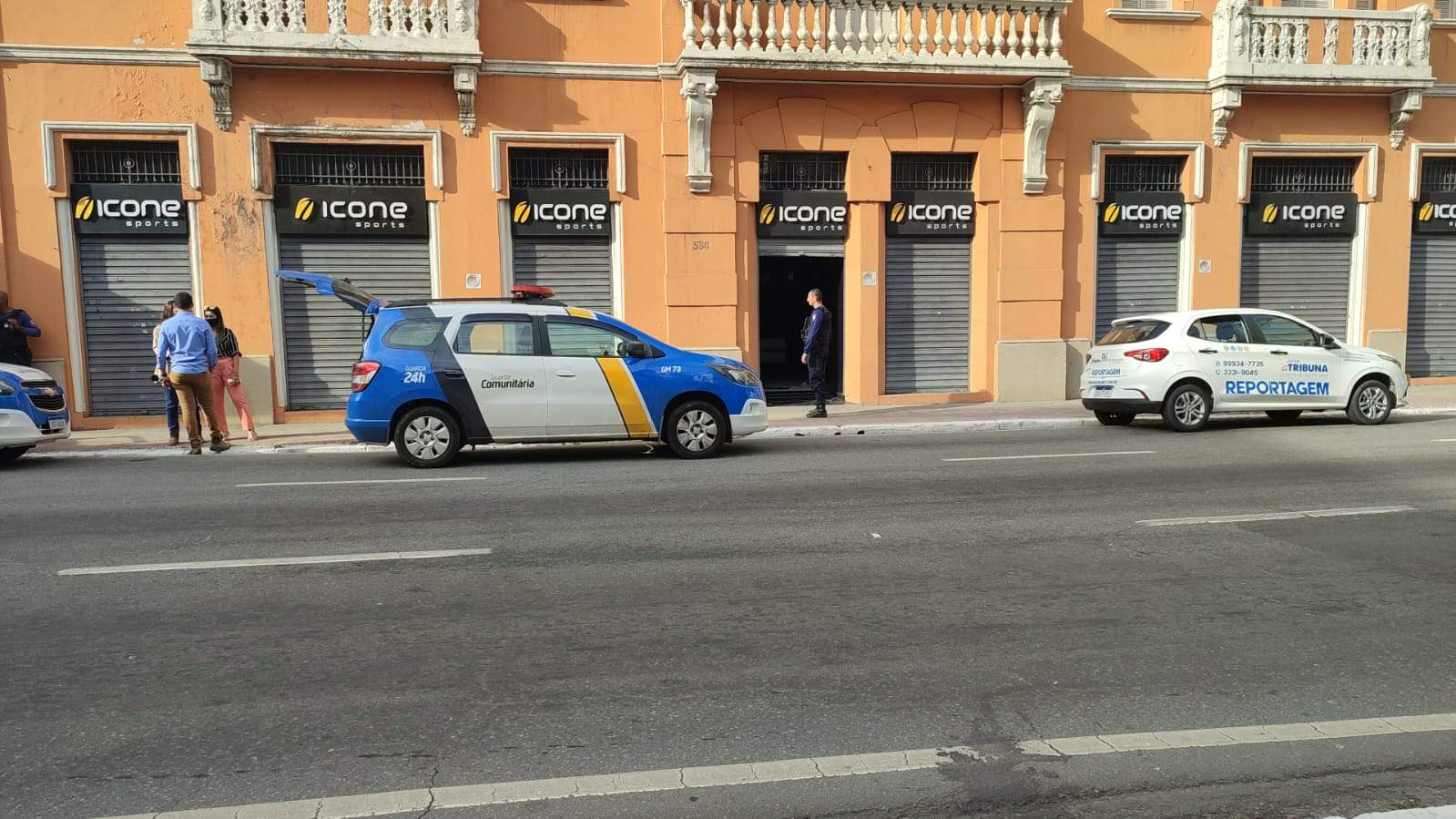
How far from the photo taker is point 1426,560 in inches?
248

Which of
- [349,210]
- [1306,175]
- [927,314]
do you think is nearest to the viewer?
[349,210]

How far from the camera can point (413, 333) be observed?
35.0ft

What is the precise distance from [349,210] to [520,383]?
670 centimetres

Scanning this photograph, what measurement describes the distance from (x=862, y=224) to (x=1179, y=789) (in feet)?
46.4

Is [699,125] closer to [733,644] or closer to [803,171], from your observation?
[803,171]

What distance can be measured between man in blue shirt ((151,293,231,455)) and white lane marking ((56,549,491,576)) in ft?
20.1

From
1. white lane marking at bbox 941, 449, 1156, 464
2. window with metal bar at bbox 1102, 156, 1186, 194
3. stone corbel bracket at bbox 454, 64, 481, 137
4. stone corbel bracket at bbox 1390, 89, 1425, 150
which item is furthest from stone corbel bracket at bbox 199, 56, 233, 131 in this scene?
stone corbel bracket at bbox 1390, 89, 1425, 150

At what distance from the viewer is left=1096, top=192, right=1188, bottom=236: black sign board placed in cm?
1766

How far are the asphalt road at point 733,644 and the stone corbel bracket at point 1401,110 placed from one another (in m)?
12.0

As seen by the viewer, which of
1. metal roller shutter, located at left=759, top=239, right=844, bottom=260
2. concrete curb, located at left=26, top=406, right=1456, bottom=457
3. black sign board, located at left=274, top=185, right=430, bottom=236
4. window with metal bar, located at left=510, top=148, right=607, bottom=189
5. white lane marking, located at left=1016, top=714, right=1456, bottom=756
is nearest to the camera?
white lane marking, located at left=1016, top=714, right=1456, bottom=756

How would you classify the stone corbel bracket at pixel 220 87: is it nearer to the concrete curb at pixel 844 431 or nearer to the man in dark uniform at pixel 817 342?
the concrete curb at pixel 844 431

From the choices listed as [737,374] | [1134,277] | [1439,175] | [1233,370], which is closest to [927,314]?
[1134,277]

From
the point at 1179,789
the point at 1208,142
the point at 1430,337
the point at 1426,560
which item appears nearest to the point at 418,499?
the point at 1179,789

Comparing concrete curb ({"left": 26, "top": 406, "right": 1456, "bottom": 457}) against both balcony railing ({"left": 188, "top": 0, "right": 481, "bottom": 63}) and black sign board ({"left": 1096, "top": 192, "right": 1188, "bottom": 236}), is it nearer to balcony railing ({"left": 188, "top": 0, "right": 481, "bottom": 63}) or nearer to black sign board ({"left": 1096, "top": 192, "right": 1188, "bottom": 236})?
black sign board ({"left": 1096, "top": 192, "right": 1188, "bottom": 236})
